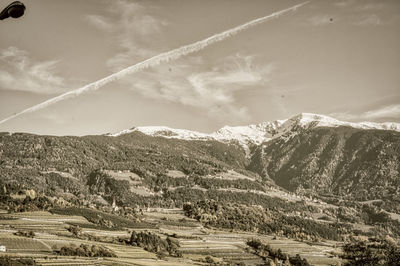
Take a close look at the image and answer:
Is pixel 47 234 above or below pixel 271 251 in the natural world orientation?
above

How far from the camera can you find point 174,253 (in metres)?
150

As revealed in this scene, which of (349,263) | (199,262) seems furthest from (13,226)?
(349,263)

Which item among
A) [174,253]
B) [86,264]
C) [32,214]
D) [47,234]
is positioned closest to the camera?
[86,264]

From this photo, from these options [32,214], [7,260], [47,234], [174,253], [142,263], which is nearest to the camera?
[7,260]

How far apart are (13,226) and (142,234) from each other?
50.3 meters

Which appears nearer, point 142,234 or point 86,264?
point 86,264

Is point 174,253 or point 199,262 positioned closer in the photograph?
point 199,262

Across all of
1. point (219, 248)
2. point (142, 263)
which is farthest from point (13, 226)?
point (219, 248)

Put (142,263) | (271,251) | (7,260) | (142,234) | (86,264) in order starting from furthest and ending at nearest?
(271,251) → (142,234) → (142,263) → (86,264) → (7,260)

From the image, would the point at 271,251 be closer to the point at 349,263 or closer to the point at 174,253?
the point at 349,263

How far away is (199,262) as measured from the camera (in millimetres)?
138375

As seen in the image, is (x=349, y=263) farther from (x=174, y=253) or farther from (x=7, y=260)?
(x=7, y=260)

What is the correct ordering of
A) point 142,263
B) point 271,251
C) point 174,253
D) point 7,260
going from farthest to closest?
point 271,251 < point 174,253 < point 142,263 < point 7,260

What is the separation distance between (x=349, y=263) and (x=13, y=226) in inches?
5865
